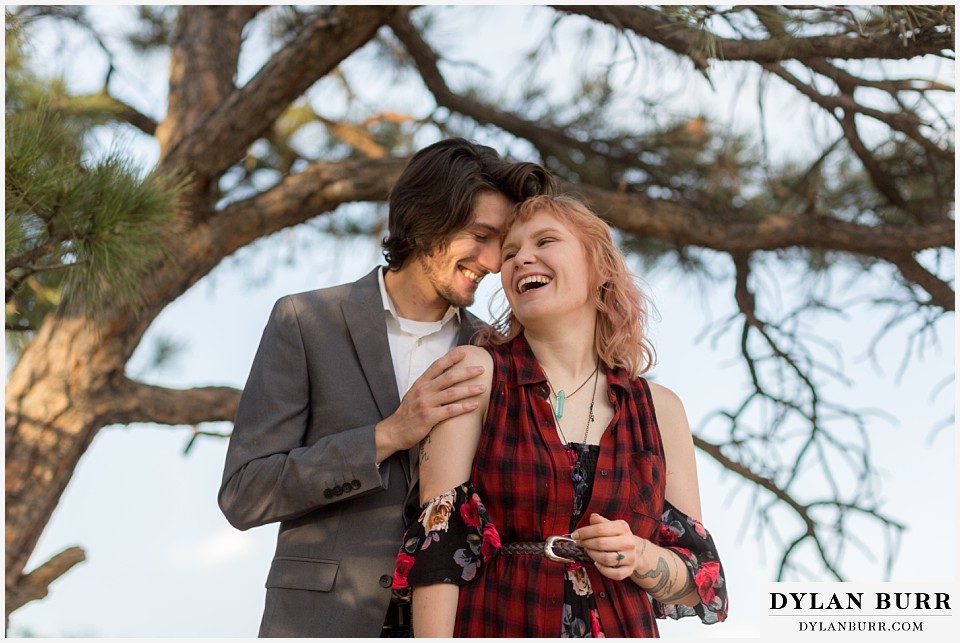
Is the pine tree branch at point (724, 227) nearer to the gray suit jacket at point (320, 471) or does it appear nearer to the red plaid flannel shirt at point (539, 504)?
the gray suit jacket at point (320, 471)

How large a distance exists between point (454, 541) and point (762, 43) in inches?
53.2

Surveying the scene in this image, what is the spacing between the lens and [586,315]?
1673 millimetres

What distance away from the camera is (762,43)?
7.36ft

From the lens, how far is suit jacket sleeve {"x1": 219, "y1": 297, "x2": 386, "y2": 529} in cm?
164

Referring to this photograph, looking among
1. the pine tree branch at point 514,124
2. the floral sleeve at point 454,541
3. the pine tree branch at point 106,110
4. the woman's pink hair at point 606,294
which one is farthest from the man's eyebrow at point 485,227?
the pine tree branch at point 106,110

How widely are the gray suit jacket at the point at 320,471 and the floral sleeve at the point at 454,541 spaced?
17 cm

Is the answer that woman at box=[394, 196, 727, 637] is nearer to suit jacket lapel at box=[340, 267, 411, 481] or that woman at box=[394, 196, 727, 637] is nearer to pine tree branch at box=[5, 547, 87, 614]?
suit jacket lapel at box=[340, 267, 411, 481]

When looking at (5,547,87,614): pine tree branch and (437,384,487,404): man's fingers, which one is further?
(5,547,87,614): pine tree branch

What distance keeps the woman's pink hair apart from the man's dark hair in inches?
6.4

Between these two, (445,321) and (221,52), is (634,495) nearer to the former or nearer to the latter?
(445,321)

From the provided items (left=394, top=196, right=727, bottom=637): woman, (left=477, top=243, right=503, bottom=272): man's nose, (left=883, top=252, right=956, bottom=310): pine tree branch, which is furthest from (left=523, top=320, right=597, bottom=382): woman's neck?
(left=883, top=252, right=956, bottom=310): pine tree branch

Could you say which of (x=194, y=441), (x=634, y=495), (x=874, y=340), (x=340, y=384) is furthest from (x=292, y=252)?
(x=634, y=495)

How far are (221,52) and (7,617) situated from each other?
6.48 ft

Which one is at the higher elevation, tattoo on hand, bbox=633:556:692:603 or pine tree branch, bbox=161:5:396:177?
Result: pine tree branch, bbox=161:5:396:177
